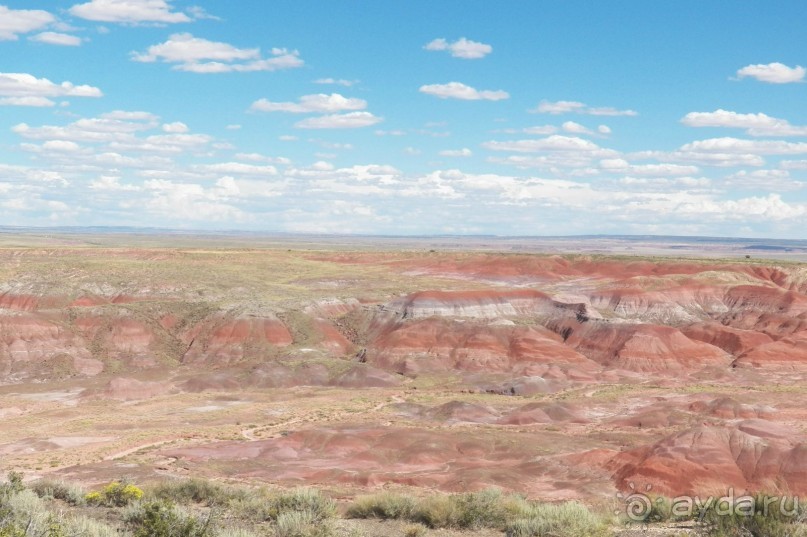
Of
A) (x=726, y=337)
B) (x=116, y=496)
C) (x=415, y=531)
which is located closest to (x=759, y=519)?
(x=415, y=531)

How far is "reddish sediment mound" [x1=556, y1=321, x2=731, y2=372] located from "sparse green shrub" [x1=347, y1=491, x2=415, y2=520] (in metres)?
76.8

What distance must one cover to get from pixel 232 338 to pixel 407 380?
26.5m

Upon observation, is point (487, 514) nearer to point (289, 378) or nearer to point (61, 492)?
point (61, 492)

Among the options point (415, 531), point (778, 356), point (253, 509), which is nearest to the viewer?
point (415, 531)

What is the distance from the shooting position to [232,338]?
97312mm

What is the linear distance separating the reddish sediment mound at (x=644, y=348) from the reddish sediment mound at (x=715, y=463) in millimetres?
49688

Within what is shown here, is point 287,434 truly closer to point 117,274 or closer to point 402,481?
point 402,481

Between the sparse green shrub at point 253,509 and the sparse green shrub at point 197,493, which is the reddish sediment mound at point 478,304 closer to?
the sparse green shrub at point 197,493

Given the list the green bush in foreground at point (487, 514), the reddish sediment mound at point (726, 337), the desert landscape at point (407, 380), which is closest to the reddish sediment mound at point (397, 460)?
the desert landscape at point (407, 380)

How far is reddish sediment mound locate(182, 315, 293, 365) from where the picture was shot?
311 ft

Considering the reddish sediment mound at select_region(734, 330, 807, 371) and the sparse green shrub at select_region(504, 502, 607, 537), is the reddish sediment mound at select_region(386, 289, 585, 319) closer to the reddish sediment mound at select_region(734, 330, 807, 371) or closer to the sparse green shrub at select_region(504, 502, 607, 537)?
the reddish sediment mound at select_region(734, 330, 807, 371)

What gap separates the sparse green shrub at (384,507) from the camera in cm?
2108

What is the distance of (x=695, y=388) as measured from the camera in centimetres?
8069

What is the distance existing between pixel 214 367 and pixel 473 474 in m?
58.2
